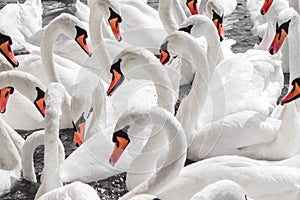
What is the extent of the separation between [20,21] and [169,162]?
16.1 feet

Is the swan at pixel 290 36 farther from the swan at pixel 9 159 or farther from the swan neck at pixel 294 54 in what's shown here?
the swan at pixel 9 159

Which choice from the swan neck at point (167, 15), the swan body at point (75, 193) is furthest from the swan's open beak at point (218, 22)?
the swan body at point (75, 193)

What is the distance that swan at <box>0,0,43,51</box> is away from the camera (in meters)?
11.4

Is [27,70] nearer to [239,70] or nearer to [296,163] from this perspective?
[239,70]

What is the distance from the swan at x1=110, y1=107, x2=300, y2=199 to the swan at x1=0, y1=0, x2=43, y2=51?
170 inches

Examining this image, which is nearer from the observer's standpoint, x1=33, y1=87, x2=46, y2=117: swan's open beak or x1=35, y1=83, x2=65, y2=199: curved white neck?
x1=35, y1=83, x2=65, y2=199: curved white neck

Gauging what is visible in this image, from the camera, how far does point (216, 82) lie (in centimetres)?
926

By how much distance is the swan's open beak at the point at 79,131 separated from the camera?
27.8 feet

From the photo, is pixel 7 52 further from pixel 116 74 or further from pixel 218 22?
pixel 218 22

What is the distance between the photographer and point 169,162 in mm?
7352

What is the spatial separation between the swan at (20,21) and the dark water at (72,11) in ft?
3.03

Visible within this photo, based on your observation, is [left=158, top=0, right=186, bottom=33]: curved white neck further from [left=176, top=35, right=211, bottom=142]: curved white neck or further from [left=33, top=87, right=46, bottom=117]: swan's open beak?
[left=33, top=87, right=46, bottom=117]: swan's open beak

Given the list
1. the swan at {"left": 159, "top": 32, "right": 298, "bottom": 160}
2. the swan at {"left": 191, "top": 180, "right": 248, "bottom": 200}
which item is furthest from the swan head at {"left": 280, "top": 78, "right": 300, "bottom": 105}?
the swan at {"left": 191, "top": 180, "right": 248, "bottom": 200}

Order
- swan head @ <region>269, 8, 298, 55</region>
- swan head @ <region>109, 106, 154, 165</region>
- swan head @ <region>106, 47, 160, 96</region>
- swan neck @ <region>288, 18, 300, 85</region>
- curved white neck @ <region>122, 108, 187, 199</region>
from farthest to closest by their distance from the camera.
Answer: swan head @ <region>269, 8, 298, 55</region> < swan neck @ <region>288, 18, 300, 85</region> < swan head @ <region>106, 47, 160, 96</region> < curved white neck @ <region>122, 108, 187, 199</region> < swan head @ <region>109, 106, 154, 165</region>
